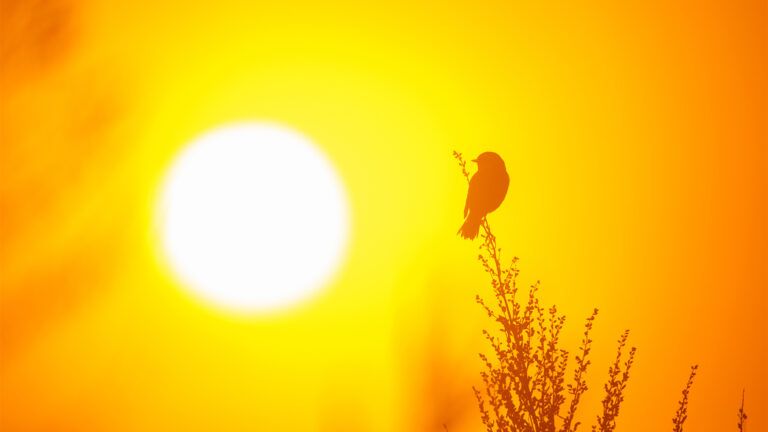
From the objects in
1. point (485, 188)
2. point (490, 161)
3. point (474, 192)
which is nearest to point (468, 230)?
point (474, 192)

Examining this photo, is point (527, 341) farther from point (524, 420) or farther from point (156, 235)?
point (156, 235)

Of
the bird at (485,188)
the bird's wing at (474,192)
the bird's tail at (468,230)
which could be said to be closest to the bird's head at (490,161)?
the bird at (485,188)

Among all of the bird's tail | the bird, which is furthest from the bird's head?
the bird's tail

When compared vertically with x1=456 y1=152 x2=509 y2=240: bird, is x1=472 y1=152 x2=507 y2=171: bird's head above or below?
above

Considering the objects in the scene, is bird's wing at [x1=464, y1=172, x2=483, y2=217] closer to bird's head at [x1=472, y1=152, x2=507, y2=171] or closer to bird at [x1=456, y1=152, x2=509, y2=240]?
bird at [x1=456, y1=152, x2=509, y2=240]

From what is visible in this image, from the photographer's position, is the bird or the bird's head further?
the bird's head

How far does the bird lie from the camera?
624 cm

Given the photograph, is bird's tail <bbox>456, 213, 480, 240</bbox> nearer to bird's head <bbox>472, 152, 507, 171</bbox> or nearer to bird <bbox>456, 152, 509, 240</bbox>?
bird <bbox>456, 152, 509, 240</bbox>

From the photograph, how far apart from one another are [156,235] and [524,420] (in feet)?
6.72

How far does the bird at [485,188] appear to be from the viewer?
6.24 metres

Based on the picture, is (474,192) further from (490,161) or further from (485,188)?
(490,161)

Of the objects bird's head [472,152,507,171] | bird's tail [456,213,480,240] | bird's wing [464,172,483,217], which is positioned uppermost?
bird's head [472,152,507,171]

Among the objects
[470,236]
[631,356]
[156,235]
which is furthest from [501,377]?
[470,236]

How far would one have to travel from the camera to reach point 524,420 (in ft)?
11.4
